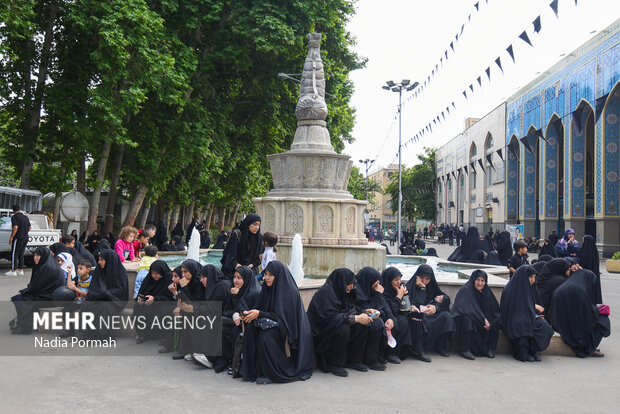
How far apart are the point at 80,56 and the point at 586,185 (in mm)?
25020

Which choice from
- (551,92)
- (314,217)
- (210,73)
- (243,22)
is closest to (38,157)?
(210,73)

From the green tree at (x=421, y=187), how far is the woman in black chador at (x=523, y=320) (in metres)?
49.2

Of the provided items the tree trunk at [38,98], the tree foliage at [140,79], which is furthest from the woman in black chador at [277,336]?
the tree trunk at [38,98]

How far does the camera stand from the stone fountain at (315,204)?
9203 millimetres

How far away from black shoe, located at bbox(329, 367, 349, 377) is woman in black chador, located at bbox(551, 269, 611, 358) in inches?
115

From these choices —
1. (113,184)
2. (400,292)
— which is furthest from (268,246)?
(113,184)

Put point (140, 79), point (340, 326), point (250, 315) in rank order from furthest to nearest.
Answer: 1. point (140, 79)
2. point (340, 326)
3. point (250, 315)

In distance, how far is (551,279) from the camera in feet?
23.0

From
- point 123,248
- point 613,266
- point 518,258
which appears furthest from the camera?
point 613,266

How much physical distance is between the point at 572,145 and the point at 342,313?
24.7m

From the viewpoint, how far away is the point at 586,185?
27562 millimetres

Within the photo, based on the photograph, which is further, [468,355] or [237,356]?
[468,355]

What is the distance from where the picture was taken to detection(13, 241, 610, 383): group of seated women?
4.99 meters

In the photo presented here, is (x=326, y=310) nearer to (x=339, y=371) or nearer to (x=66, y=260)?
(x=339, y=371)
